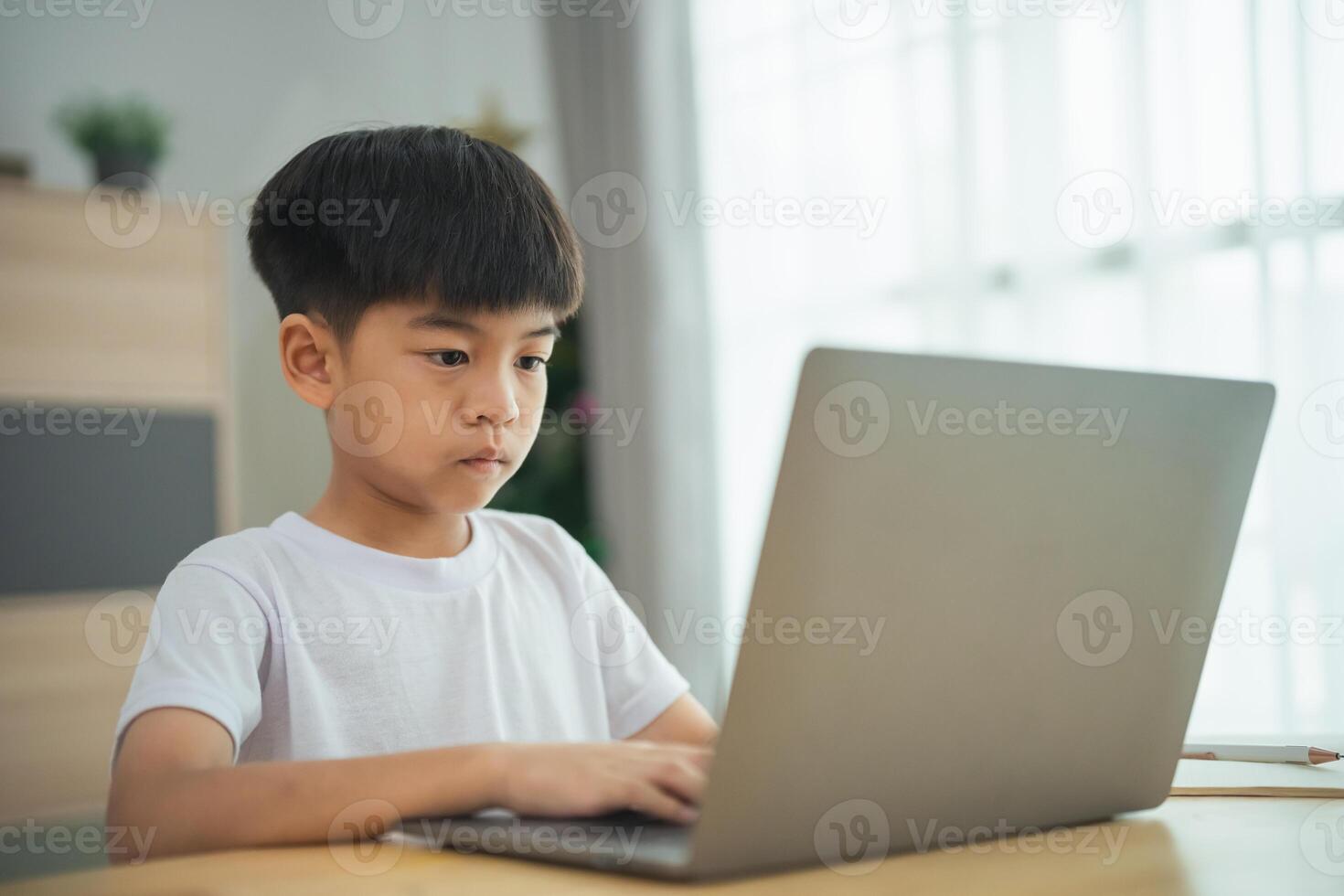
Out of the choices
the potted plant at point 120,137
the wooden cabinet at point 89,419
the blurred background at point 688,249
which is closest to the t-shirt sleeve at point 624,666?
the blurred background at point 688,249

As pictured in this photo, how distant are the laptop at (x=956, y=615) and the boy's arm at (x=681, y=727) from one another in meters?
0.53

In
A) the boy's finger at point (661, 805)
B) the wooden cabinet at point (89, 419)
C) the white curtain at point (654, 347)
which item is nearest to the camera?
the boy's finger at point (661, 805)

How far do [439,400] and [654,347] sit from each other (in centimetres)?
267

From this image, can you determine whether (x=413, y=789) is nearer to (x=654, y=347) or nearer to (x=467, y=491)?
(x=467, y=491)

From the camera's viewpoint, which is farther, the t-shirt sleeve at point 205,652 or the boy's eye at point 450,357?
the boy's eye at point 450,357

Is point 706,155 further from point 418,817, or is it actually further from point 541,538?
point 418,817

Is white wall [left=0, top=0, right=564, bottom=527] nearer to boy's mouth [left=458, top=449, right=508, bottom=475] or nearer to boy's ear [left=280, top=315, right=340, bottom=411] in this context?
boy's ear [left=280, top=315, right=340, bottom=411]

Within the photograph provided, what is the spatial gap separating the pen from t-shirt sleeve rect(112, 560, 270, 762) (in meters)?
0.72

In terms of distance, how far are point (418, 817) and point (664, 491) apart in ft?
9.80

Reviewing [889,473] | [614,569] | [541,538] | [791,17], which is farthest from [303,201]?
[614,569]

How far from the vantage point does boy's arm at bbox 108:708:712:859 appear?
69 cm

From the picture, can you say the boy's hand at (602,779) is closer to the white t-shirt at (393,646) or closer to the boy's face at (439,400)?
the white t-shirt at (393,646)

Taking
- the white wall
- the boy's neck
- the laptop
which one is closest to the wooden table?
the laptop

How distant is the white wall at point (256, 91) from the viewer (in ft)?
11.6
